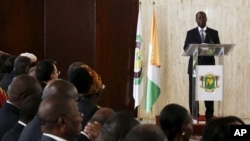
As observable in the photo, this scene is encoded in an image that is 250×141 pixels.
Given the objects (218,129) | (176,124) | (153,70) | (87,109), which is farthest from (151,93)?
(218,129)

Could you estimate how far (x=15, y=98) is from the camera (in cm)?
434

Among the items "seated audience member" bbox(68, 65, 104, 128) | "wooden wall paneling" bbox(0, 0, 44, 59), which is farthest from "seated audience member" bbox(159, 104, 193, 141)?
"wooden wall paneling" bbox(0, 0, 44, 59)

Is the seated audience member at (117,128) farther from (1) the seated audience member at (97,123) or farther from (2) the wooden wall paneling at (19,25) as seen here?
(2) the wooden wall paneling at (19,25)

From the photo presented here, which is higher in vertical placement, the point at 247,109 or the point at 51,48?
the point at 51,48

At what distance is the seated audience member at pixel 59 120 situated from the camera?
298 cm

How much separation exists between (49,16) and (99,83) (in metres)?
6.36

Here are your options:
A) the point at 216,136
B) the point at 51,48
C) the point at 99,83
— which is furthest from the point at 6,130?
the point at 51,48

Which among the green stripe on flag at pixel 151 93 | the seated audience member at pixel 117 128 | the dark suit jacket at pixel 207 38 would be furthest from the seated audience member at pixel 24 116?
the green stripe on flag at pixel 151 93

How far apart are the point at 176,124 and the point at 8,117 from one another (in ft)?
4.84

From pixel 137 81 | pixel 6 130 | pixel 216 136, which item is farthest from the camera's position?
pixel 137 81

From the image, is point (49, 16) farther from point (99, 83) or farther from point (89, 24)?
point (99, 83)

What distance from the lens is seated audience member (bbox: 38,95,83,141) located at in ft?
9.77

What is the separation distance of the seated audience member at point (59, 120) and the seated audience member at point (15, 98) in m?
1.20

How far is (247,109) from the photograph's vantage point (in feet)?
34.8
